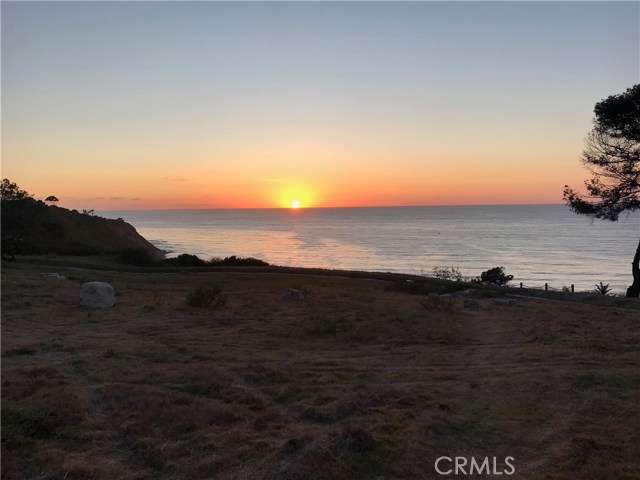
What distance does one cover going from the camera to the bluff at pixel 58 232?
32.8 m

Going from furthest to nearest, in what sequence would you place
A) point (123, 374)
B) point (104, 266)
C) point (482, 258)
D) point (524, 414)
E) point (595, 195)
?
point (482, 258) < point (104, 266) < point (595, 195) < point (123, 374) < point (524, 414)

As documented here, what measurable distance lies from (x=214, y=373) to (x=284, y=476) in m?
3.56

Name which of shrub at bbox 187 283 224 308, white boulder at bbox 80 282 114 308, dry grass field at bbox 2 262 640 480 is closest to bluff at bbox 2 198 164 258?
white boulder at bbox 80 282 114 308

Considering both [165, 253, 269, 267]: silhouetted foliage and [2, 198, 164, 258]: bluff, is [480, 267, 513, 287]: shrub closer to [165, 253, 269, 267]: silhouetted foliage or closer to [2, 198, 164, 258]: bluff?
[165, 253, 269, 267]: silhouetted foliage

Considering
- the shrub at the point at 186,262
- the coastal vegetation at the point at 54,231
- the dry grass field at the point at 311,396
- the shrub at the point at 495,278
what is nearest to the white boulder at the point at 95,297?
the dry grass field at the point at 311,396

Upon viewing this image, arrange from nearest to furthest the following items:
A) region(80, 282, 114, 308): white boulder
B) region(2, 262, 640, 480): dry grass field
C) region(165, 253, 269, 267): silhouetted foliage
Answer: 1. region(2, 262, 640, 480): dry grass field
2. region(80, 282, 114, 308): white boulder
3. region(165, 253, 269, 267): silhouetted foliage

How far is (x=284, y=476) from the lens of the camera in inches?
189

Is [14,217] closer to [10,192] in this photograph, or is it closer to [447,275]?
[10,192]

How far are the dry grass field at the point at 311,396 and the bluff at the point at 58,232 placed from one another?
Result: 22.7 metres

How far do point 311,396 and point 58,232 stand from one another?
154ft

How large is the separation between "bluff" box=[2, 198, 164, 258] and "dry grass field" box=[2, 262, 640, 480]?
22717 mm

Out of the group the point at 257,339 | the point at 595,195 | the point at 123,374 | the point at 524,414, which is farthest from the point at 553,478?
the point at 595,195

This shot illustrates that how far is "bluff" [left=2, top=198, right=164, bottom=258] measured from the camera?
3275 cm

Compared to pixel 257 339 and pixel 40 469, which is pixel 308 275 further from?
pixel 40 469
